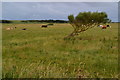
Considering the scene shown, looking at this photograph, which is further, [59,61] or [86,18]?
[86,18]

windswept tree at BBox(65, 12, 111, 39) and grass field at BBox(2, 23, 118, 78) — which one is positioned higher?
windswept tree at BBox(65, 12, 111, 39)

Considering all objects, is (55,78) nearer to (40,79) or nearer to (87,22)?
(40,79)

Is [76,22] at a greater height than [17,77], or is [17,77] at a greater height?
[76,22]

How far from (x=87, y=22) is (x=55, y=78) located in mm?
21728

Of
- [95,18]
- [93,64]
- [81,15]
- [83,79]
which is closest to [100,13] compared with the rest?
[95,18]

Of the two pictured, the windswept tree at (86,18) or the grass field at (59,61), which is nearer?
the grass field at (59,61)

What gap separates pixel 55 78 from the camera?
4.33 metres

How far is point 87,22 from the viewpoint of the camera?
25484mm

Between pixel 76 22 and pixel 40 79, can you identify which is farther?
pixel 76 22

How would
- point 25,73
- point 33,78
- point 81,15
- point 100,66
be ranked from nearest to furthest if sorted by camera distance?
point 33,78 → point 25,73 → point 100,66 → point 81,15

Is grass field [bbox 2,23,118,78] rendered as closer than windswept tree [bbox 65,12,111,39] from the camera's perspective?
Yes

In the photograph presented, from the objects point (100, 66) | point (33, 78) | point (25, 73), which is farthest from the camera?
point (100, 66)

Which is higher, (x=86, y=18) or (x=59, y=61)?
(x=86, y=18)

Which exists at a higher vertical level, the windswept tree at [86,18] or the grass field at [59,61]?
the windswept tree at [86,18]
